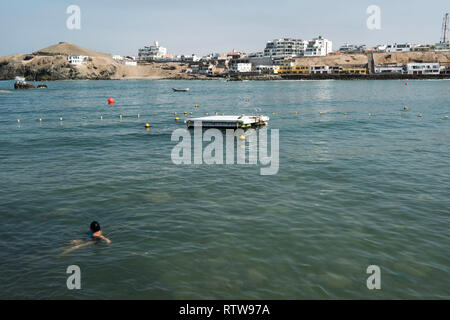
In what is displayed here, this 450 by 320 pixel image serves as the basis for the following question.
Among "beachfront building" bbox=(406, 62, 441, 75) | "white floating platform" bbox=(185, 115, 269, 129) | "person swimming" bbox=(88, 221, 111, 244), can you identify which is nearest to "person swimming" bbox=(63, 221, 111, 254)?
"person swimming" bbox=(88, 221, 111, 244)

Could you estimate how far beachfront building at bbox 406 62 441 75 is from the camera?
185 meters

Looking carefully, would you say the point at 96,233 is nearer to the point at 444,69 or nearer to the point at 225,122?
the point at 225,122

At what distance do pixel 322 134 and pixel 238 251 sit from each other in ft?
93.2

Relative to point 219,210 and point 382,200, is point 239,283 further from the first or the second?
point 382,200

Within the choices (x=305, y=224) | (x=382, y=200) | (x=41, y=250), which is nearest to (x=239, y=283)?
(x=305, y=224)

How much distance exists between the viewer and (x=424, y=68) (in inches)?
7466

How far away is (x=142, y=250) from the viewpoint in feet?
43.1

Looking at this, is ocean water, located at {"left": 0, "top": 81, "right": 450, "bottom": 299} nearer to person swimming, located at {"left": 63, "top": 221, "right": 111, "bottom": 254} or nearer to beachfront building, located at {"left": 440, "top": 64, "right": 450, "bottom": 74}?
person swimming, located at {"left": 63, "top": 221, "right": 111, "bottom": 254}

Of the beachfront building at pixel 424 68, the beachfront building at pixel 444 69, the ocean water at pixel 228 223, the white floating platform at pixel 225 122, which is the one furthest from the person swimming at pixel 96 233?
the beachfront building at pixel 444 69

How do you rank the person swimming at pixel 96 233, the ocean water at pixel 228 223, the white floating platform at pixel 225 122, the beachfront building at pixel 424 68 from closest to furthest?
the ocean water at pixel 228 223
the person swimming at pixel 96 233
the white floating platform at pixel 225 122
the beachfront building at pixel 424 68

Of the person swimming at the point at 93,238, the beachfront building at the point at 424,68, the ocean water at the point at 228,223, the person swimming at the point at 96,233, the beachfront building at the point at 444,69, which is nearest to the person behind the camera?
the ocean water at the point at 228,223

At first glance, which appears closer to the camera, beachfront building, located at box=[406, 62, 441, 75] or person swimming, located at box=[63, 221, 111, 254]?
person swimming, located at box=[63, 221, 111, 254]

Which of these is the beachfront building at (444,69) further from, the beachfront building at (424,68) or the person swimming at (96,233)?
the person swimming at (96,233)

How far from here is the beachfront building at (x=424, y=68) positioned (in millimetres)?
184688
